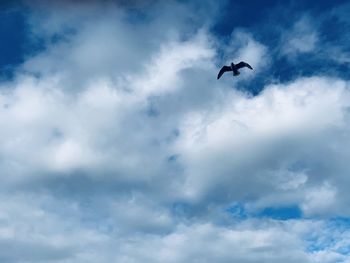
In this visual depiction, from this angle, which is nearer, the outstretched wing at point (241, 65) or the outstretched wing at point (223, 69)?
Answer: the outstretched wing at point (241, 65)

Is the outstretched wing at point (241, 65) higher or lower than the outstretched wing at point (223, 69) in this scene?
lower

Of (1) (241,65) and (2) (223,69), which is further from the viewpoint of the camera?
(2) (223,69)

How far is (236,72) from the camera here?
82.8 metres

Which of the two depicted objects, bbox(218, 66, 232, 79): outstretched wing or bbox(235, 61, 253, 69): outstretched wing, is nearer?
bbox(235, 61, 253, 69): outstretched wing

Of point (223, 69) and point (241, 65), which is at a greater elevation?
point (223, 69)

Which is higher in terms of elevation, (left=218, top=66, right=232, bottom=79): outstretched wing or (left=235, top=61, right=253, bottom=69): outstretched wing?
(left=218, top=66, right=232, bottom=79): outstretched wing
